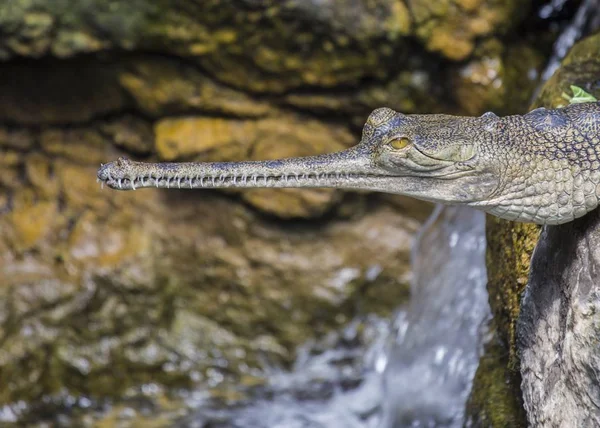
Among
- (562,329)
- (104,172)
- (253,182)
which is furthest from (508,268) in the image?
(104,172)

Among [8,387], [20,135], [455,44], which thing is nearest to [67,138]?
[20,135]

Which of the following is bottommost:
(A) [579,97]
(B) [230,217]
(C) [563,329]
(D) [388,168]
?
(C) [563,329]

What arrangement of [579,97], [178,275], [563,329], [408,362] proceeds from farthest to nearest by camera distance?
[178,275] < [408,362] < [579,97] < [563,329]

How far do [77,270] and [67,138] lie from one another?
3.02 feet

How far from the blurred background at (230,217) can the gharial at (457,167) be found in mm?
1785

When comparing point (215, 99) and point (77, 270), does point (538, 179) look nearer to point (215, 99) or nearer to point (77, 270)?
point (215, 99)

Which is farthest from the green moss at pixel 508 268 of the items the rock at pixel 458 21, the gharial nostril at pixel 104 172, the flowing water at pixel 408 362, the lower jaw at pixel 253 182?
the rock at pixel 458 21

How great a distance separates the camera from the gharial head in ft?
8.25

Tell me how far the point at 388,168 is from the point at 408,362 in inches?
87.7

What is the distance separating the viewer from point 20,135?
5254 millimetres

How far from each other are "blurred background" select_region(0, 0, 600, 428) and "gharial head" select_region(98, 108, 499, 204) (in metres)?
1.78

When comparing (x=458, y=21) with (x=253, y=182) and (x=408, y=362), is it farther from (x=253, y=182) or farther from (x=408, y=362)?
(x=253, y=182)

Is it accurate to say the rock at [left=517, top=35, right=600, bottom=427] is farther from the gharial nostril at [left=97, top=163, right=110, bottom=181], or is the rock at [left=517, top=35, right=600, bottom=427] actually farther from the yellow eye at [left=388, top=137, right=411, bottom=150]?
the gharial nostril at [left=97, top=163, right=110, bottom=181]

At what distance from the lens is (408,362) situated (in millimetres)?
4531
